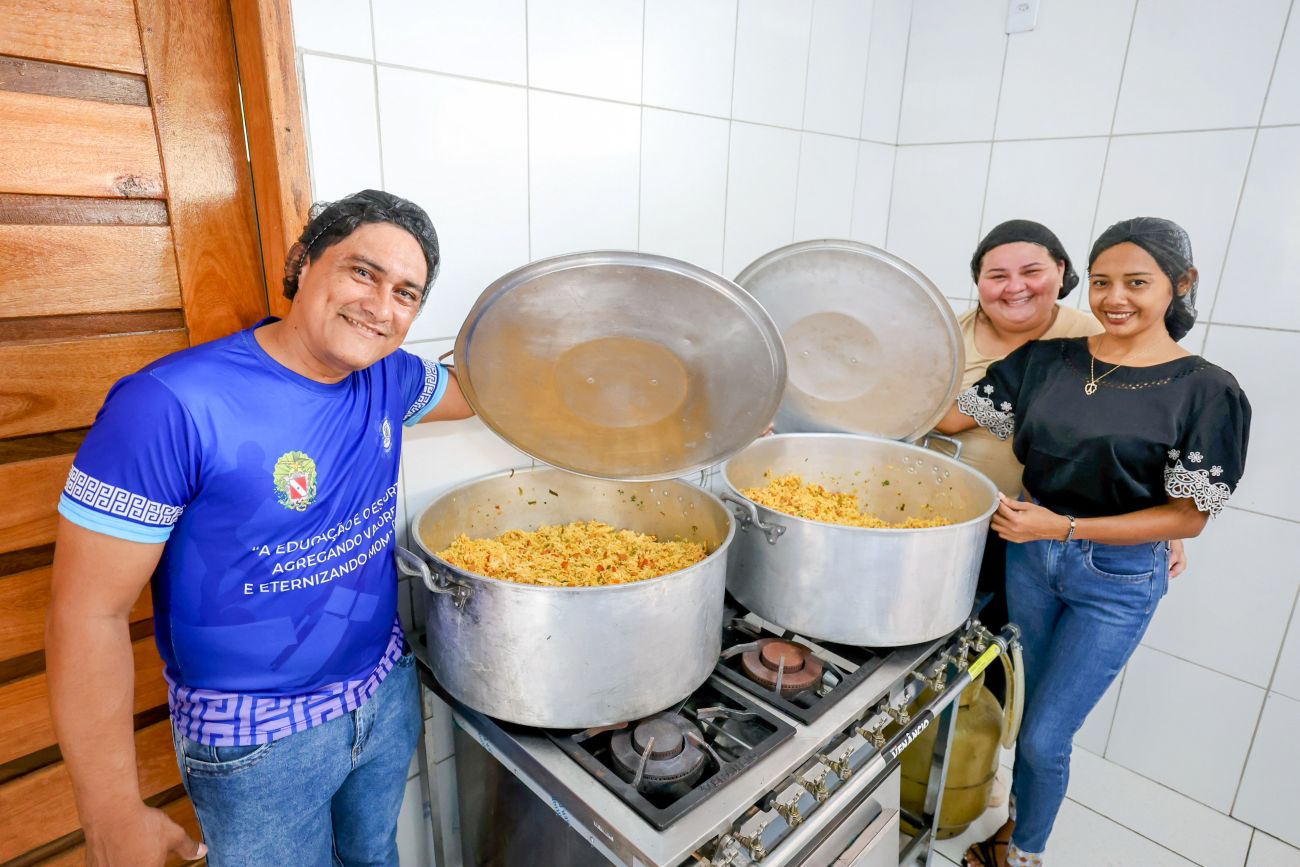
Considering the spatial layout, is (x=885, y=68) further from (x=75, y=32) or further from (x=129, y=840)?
(x=129, y=840)

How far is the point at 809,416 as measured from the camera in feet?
5.30

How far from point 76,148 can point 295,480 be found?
0.54 m

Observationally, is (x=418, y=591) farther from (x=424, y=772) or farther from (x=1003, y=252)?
(x=1003, y=252)

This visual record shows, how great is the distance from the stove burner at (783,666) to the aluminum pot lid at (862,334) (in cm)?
54

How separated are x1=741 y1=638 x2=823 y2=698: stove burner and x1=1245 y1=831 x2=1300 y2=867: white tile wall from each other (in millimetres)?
1538

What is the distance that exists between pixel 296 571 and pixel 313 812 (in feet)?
1.23

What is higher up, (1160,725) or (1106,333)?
(1106,333)

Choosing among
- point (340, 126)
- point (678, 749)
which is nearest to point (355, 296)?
point (340, 126)

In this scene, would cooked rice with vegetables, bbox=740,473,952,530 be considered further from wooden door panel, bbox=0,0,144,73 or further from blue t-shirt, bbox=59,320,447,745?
wooden door panel, bbox=0,0,144,73

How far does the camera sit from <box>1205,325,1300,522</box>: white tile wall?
168 cm

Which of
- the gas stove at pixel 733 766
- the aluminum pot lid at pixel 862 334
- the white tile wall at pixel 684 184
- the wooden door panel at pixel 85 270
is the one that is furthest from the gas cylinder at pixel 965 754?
the wooden door panel at pixel 85 270

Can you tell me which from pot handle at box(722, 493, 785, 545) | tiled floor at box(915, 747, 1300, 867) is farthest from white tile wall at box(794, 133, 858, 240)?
tiled floor at box(915, 747, 1300, 867)

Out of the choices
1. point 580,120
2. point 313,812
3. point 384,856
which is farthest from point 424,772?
point 580,120

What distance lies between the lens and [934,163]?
2.16 metres
